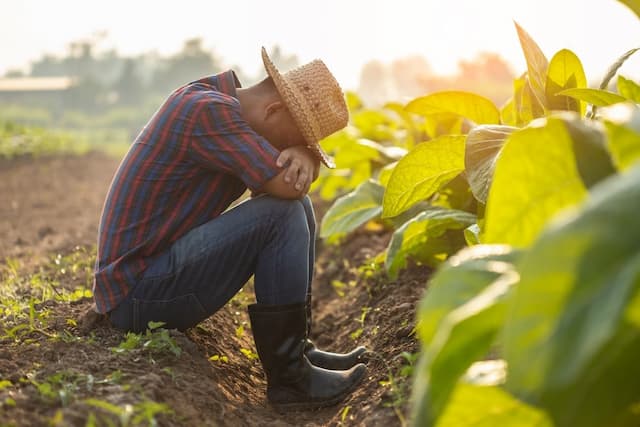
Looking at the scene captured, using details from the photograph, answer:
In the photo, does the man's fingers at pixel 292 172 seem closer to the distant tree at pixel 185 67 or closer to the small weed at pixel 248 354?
the small weed at pixel 248 354

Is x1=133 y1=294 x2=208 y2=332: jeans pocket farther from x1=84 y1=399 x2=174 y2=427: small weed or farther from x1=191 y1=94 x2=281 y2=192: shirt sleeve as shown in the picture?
x1=84 y1=399 x2=174 y2=427: small weed

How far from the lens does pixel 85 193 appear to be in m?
7.64

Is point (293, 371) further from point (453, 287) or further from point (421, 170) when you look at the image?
point (453, 287)

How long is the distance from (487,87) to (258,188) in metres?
10.9

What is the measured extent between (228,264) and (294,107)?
19.5 inches

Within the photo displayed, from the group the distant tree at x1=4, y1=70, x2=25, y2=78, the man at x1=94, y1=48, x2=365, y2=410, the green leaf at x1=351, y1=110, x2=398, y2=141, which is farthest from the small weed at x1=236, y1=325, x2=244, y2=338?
the distant tree at x1=4, y1=70, x2=25, y2=78

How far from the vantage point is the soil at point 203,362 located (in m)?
1.72

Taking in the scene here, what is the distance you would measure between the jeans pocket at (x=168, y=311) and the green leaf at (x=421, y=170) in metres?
0.66

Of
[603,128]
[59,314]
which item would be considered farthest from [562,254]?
[59,314]

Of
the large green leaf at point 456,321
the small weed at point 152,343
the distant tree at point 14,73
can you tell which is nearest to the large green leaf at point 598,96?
the large green leaf at point 456,321

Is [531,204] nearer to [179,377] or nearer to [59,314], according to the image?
[179,377]

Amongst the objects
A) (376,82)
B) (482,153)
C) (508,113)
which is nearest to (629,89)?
(482,153)

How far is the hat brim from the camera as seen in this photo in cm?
228

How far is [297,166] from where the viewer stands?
2.24m
